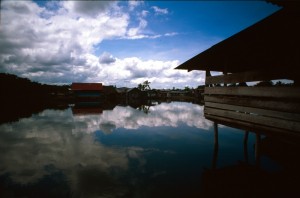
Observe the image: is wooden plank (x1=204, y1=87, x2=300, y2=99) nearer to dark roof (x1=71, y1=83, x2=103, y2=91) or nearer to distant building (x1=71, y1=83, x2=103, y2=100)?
distant building (x1=71, y1=83, x2=103, y2=100)

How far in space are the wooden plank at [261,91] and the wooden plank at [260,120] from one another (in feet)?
2.32

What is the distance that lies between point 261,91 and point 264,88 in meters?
0.14

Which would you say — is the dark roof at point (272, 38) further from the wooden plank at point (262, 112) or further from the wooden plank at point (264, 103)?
the wooden plank at point (262, 112)

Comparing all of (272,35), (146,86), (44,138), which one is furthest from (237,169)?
(146,86)

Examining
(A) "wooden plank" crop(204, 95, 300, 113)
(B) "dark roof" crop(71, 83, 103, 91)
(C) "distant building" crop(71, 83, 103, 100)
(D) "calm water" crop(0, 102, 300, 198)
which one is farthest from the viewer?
(B) "dark roof" crop(71, 83, 103, 91)

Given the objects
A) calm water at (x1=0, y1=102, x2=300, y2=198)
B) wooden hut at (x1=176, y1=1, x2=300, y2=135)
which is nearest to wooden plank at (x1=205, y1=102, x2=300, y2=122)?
wooden hut at (x1=176, y1=1, x2=300, y2=135)

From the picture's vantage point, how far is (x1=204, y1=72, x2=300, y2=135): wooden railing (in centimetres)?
490

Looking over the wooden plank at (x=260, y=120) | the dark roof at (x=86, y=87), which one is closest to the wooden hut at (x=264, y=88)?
the wooden plank at (x=260, y=120)

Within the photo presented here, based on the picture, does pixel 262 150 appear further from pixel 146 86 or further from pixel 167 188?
pixel 146 86

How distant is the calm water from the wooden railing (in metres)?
1.05

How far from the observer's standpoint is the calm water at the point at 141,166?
564 centimetres

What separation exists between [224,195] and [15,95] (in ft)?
182

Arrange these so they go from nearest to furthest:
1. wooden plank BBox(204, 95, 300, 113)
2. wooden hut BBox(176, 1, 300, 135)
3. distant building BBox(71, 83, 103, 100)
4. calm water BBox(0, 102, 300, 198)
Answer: wooden hut BBox(176, 1, 300, 135), wooden plank BBox(204, 95, 300, 113), calm water BBox(0, 102, 300, 198), distant building BBox(71, 83, 103, 100)

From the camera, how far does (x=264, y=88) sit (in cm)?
569
